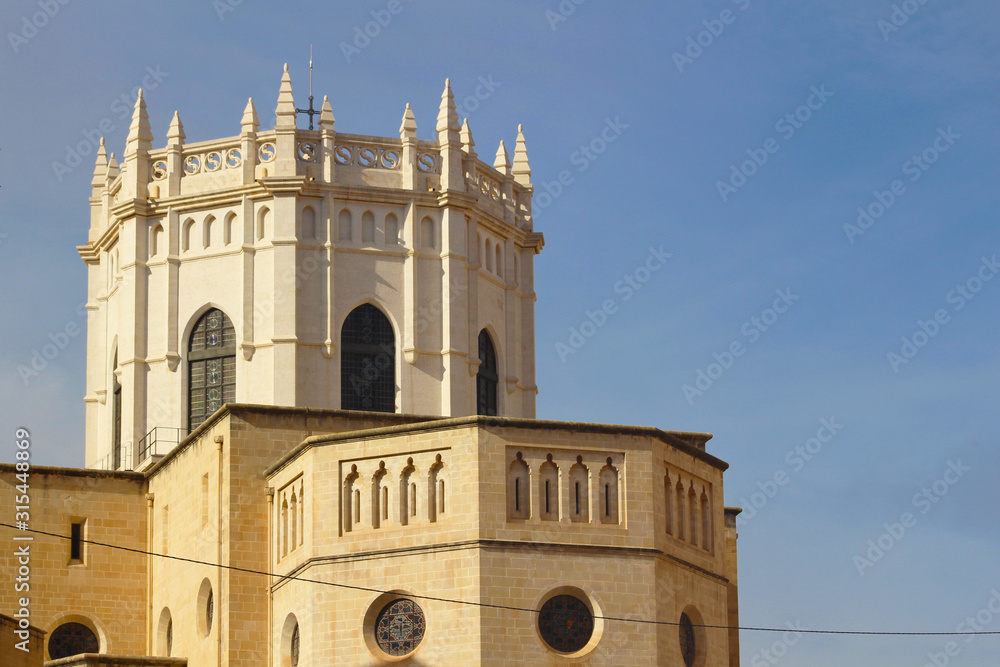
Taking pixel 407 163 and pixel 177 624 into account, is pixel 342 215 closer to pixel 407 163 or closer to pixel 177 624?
pixel 407 163

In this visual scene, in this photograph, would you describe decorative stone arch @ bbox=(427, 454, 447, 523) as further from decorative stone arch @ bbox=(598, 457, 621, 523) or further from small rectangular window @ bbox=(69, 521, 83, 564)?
small rectangular window @ bbox=(69, 521, 83, 564)

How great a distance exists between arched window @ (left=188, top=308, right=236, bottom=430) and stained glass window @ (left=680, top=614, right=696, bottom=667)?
13355mm

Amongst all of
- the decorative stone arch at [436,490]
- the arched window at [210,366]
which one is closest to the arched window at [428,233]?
the arched window at [210,366]

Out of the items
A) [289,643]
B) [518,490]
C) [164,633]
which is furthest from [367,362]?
[518,490]

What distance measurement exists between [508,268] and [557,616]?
15197mm

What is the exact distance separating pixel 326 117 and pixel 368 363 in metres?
6.44

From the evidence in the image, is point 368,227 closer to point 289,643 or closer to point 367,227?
point 367,227

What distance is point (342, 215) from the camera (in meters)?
49.8

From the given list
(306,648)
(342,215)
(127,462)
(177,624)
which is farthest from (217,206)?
(306,648)

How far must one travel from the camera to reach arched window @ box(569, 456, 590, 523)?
130 ft

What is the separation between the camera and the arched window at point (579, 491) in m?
39.8

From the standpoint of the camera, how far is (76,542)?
157 feet

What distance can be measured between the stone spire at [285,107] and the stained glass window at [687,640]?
1685 centimetres

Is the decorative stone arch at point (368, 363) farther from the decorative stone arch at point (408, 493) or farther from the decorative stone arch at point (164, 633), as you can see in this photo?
the decorative stone arch at point (408, 493)
